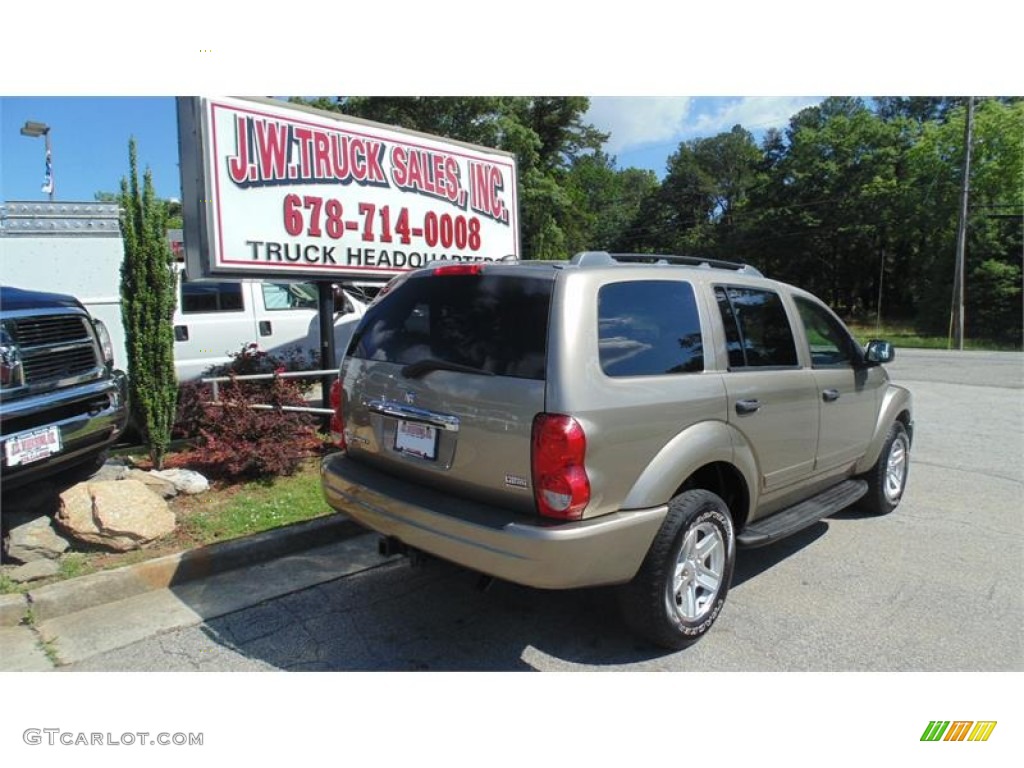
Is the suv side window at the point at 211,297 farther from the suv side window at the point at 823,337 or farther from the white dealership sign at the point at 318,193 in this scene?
the suv side window at the point at 823,337

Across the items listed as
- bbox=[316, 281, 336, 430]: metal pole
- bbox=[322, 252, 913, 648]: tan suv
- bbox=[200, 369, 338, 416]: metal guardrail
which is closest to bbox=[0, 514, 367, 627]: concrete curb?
bbox=[322, 252, 913, 648]: tan suv

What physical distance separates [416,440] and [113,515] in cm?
232

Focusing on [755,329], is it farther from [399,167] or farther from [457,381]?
[399,167]

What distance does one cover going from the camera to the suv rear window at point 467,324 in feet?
9.23

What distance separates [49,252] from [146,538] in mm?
4540

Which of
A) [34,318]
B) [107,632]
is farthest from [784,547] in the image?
[34,318]

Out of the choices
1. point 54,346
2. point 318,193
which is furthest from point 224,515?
point 318,193

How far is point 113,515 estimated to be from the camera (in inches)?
160

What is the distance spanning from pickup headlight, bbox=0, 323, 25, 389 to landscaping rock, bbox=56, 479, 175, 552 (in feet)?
2.69

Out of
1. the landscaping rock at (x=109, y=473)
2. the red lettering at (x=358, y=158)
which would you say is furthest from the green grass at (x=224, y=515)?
the red lettering at (x=358, y=158)

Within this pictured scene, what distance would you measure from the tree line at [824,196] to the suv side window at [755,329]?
404 inches

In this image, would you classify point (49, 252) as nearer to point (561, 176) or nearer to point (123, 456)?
point (123, 456)

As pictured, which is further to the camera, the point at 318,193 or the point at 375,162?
the point at 375,162

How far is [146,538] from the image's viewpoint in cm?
411
